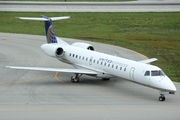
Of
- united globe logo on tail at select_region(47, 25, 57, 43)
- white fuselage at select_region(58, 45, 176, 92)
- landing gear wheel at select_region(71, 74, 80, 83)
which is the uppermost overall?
united globe logo on tail at select_region(47, 25, 57, 43)

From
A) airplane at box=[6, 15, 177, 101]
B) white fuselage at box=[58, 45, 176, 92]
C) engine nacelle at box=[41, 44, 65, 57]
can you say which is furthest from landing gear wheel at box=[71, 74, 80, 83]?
engine nacelle at box=[41, 44, 65, 57]

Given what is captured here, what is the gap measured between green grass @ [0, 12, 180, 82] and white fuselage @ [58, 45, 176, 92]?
8.11 meters

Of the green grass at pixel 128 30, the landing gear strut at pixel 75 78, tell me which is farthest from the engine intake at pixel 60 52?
the green grass at pixel 128 30

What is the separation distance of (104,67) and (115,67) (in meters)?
1.43

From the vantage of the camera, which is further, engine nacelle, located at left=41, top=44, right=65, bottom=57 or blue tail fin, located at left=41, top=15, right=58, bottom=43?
blue tail fin, located at left=41, top=15, right=58, bottom=43

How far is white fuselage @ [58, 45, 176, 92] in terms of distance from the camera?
22.8m

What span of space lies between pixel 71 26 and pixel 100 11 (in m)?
21.3

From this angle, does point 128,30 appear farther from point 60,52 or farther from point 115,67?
point 115,67

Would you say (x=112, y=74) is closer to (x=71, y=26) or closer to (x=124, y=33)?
(x=124, y=33)

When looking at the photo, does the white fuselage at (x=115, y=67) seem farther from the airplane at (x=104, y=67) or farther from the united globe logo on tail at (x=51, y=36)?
the united globe logo on tail at (x=51, y=36)

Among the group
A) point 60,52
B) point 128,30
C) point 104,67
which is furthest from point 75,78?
point 128,30

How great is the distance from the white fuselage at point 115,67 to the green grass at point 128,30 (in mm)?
8110

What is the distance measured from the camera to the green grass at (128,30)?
4338cm

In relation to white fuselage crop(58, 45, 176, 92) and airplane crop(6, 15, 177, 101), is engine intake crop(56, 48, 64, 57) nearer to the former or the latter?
airplane crop(6, 15, 177, 101)
